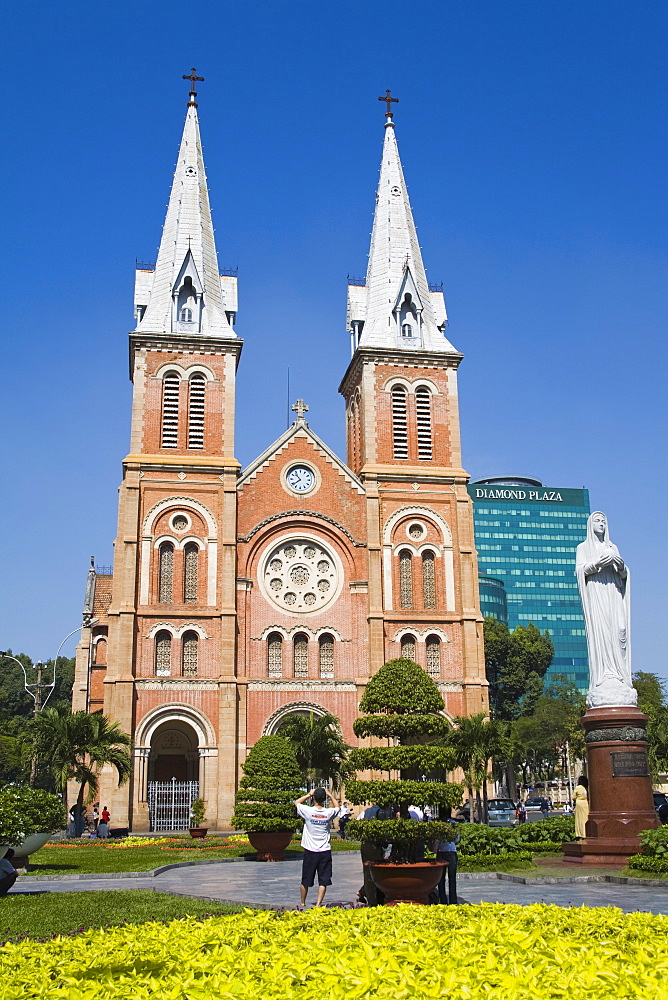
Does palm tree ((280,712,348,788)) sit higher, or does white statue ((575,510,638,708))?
white statue ((575,510,638,708))

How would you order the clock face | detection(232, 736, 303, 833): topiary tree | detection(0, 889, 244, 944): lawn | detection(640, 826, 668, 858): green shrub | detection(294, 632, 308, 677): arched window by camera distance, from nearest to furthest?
detection(0, 889, 244, 944): lawn, detection(640, 826, 668, 858): green shrub, detection(232, 736, 303, 833): topiary tree, detection(294, 632, 308, 677): arched window, the clock face

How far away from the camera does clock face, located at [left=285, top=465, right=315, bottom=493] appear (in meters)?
45.4

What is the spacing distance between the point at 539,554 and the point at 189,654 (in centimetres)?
9963

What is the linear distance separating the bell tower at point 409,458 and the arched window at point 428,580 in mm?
46

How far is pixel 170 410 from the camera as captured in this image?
4528 cm

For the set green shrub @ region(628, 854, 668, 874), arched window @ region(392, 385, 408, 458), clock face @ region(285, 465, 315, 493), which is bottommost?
green shrub @ region(628, 854, 668, 874)

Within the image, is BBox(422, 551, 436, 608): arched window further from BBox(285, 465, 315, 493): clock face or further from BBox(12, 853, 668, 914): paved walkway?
BBox(12, 853, 668, 914): paved walkway

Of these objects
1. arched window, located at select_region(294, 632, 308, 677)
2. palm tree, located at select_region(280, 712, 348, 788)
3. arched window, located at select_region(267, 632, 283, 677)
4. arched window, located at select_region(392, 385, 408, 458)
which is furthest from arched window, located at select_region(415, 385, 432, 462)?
palm tree, located at select_region(280, 712, 348, 788)

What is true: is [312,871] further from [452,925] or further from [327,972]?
[327,972]

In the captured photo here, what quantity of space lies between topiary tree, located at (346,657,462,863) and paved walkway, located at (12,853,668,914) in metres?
1.43

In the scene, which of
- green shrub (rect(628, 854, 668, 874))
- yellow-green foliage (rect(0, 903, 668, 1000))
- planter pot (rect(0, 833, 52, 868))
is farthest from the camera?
planter pot (rect(0, 833, 52, 868))

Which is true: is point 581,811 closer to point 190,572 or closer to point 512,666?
point 190,572

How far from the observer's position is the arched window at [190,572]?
42219 mm

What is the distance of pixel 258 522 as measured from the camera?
145 feet
